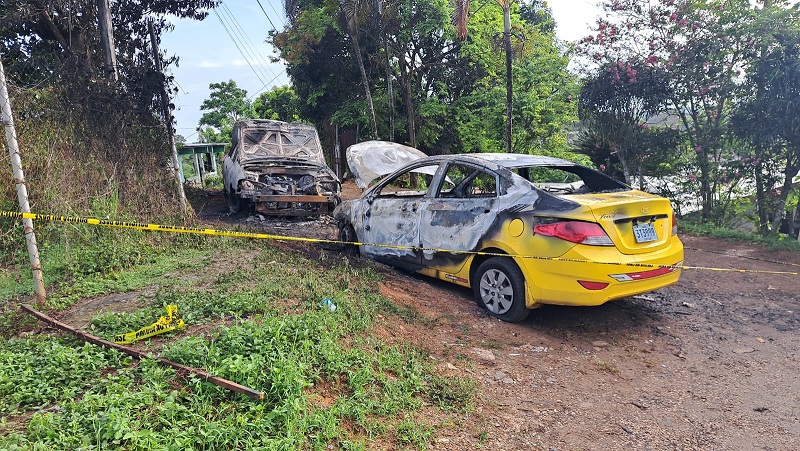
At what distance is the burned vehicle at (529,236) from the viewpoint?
12.9 ft

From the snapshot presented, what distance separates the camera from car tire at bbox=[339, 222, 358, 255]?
258 inches

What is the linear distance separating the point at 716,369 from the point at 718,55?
24.4 ft

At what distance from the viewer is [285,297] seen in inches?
158

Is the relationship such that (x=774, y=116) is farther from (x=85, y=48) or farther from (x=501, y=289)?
(x=85, y=48)

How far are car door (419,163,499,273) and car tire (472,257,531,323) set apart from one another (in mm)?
282

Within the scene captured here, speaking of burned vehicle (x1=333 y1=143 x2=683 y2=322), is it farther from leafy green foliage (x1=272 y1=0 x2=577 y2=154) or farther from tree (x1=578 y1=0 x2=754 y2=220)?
leafy green foliage (x1=272 y1=0 x2=577 y2=154)

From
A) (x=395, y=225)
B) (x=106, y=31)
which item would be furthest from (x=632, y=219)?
(x=106, y=31)

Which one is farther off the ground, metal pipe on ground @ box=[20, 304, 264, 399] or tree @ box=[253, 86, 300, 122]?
tree @ box=[253, 86, 300, 122]

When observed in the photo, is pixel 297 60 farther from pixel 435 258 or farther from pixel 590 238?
pixel 590 238

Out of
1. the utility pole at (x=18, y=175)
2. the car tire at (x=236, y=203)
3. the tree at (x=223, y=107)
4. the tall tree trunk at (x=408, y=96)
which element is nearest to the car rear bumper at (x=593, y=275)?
the utility pole at (x=18, y=175)

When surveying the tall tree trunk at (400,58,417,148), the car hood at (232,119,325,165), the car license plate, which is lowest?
the car license plate

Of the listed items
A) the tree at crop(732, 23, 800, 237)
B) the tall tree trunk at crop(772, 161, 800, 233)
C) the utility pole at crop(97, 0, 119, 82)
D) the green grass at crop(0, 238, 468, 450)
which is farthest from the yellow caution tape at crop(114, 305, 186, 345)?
the tall tree trunk at crop(772, 161, 800, 233)

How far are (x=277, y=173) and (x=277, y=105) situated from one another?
1723cm

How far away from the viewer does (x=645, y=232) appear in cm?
412
